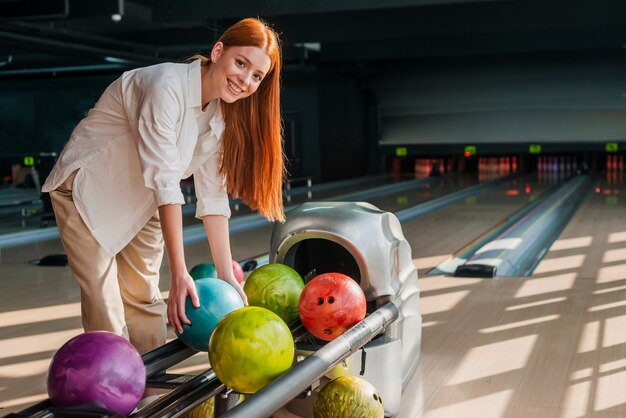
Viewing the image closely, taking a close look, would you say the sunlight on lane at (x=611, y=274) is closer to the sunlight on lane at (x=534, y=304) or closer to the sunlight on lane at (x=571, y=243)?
the sunlight on lane at (x=534, y=304)

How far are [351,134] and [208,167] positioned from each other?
11.2 meters

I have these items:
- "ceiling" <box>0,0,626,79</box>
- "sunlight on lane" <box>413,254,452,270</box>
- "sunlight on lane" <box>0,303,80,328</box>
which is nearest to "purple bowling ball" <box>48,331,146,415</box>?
"sunlight on lane" <box>0,303,80,328</box>

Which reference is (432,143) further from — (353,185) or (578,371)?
(578,371)

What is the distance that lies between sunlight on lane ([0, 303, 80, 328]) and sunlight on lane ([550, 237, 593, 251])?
317 cm

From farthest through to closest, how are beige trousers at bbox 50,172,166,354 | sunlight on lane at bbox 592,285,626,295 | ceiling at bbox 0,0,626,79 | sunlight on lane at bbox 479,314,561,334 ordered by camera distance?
ceiling at bbox 0,0,626,79
sunlight on lane at bbox 592,285,626,295
sunlight on lane at bbox 479,314,561,334
beige trousers at bbox 50,172,166,354

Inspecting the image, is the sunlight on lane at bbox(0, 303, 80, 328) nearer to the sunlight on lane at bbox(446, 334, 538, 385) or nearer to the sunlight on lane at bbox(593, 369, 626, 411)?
the sunlight on lane at bbox(446, 334, 538, 385)

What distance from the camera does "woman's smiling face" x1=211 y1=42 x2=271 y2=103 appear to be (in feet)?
5.77

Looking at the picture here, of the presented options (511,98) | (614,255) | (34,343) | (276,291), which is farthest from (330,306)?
(511,98)

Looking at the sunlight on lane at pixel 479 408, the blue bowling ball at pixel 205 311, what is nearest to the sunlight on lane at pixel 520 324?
the sunlight on lane at pixel 479 408

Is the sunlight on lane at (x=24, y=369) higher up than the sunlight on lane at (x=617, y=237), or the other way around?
the sunlight on lane at (x=24, y=369)

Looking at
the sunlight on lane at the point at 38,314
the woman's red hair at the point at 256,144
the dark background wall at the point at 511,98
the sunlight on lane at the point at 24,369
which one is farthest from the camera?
the dark background wall at the point at 511,98

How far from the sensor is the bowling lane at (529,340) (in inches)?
88.8

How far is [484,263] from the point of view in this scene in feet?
14.6

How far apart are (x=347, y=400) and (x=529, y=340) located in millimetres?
1279
